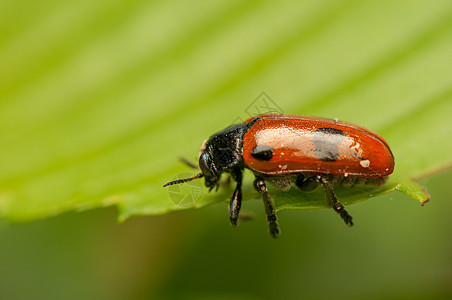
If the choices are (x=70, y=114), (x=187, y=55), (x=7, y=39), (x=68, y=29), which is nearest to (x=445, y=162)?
(x=187, y=55)

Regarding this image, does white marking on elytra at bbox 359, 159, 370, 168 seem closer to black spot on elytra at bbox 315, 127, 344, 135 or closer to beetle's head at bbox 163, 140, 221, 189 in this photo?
black spot on elytra at bbox 315, 127, 344, 135

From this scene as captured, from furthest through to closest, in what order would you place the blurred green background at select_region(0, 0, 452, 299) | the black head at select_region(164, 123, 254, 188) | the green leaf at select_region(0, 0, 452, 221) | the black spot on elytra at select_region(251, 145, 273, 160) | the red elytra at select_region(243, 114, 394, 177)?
1. the blurred green background at select_region(0, 0, 452, 299)
2. the green leaf at select_region(0, 0, 452, 221)
3. the black head at select_region(164, 123, 254, 188)
4. the black spot on elytra at select_region(251, 145, 273, 160)
5. the red elytra at select_region(243, 114, 394, 177)

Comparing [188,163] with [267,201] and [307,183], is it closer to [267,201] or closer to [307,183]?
[267,201]

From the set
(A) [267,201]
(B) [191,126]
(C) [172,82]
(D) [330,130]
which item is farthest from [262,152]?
(C) [172,82]

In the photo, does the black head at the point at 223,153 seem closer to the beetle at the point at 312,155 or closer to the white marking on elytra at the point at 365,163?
the beetle at the point at 312,155

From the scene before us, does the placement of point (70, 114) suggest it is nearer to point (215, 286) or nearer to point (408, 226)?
point (215, 286)

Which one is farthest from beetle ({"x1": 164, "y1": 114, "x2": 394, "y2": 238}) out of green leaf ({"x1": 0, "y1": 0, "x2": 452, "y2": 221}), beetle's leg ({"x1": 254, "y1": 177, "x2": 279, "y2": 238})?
green leaf ({"x1": 0, "y1": 0, "x2": 452, "y2": 221})
